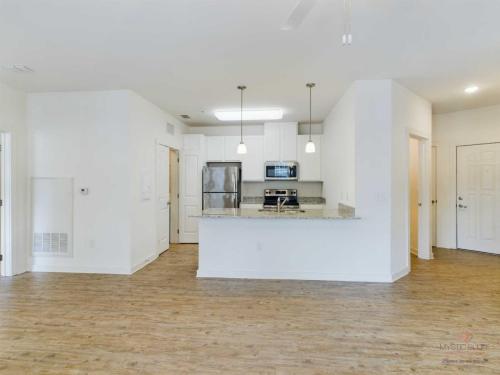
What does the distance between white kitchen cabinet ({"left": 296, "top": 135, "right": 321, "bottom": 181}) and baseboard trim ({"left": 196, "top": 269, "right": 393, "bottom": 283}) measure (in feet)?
8.72

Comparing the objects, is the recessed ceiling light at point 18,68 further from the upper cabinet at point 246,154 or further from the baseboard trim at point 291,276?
the upper cabinet at point 246,154

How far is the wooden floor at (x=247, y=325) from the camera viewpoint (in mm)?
2160

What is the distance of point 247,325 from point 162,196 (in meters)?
3.34

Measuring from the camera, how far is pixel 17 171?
13.9 feet

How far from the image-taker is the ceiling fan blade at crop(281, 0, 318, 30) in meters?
1.72

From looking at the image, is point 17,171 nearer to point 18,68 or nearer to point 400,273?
point 18,68

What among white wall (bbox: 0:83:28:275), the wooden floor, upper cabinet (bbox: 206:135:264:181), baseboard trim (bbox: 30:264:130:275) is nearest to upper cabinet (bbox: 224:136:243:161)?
upper cabinet (bbox: 206:135:264:181)

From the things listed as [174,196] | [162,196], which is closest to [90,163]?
[162,196]

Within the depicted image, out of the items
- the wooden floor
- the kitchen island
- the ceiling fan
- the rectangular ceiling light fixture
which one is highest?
Answer: the rectangular ceiling light fixture

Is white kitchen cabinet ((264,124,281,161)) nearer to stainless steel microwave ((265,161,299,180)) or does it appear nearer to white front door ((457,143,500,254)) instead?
stainless steel microwave ((265,161,299,180))

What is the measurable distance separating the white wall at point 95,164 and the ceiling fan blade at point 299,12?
3112mm

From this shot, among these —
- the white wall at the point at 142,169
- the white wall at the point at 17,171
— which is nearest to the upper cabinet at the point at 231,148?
the white wall at the point at 142,169

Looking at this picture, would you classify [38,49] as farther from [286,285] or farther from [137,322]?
[286,285]

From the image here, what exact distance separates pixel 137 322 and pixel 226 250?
64.0 inches
